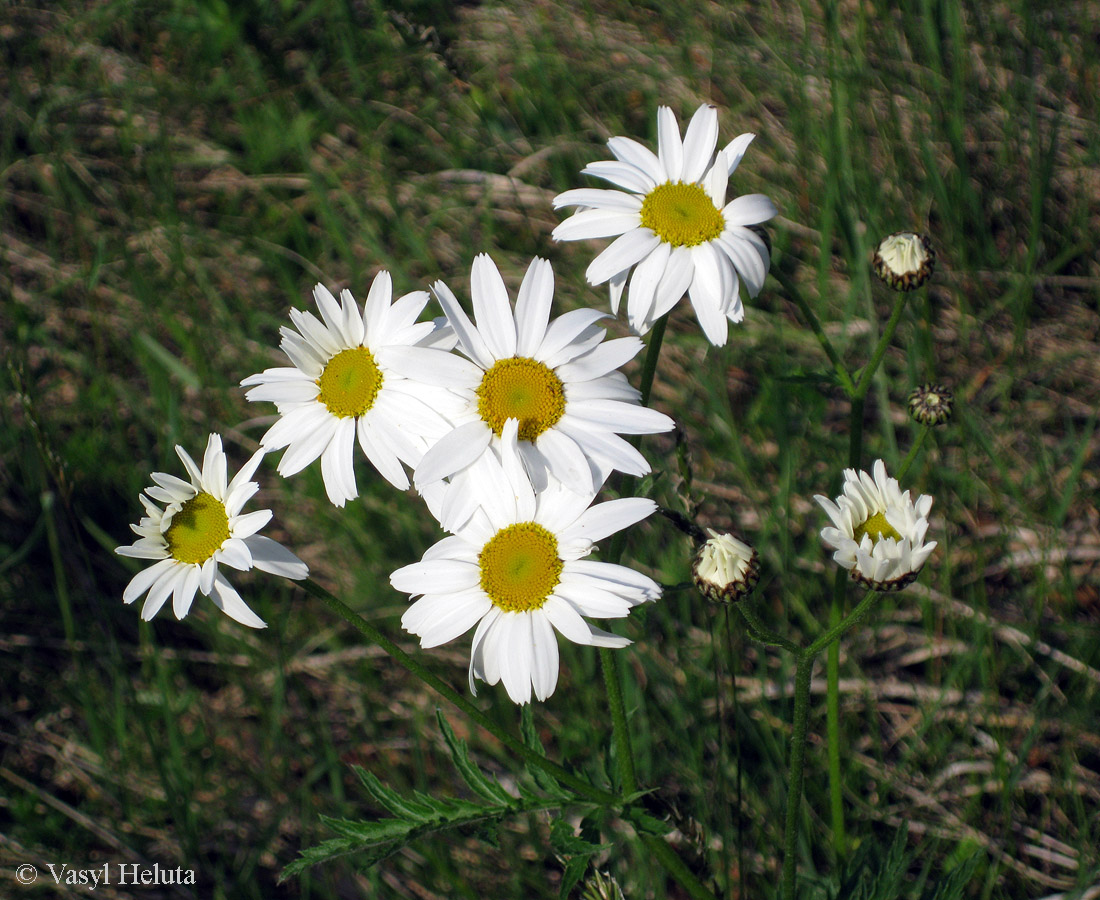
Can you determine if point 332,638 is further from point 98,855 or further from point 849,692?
point 849,692

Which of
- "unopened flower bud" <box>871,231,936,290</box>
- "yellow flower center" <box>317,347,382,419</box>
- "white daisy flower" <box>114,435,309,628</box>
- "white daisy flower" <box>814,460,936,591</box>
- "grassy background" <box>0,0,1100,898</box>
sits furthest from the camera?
"grassy background" <box>0,0,1100,898</box>

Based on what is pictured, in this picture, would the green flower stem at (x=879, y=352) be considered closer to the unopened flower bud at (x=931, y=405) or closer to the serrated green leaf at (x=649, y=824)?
the unopened flower bud at (x=931, y=405)

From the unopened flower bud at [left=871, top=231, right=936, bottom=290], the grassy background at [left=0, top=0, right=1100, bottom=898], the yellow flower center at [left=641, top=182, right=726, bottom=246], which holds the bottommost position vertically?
the grassy background at [left=0, top=0, right=1100, bottom=898]

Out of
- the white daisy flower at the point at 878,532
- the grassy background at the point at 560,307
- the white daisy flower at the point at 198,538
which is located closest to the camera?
the white daisy flower at the point at 878,532

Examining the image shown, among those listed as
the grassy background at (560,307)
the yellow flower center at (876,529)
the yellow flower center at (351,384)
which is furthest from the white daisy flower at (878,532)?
the yellow flower center at (351,384)

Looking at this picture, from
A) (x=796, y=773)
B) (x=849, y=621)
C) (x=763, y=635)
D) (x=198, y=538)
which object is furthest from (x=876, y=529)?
(x=198, y=538)

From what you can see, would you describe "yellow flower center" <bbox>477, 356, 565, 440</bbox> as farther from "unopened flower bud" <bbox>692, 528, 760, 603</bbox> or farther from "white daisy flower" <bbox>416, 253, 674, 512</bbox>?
"unopened flower bud" <bbox>692, 528, 760, 603</bbox>

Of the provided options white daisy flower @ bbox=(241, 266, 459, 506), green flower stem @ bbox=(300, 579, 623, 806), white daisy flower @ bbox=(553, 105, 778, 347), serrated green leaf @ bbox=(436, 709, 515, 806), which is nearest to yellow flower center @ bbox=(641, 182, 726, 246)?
white daisy flower @ bbox=(553, 105, 778, 347)

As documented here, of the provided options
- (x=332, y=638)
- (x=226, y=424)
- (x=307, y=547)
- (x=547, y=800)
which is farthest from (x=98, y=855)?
(x=547, y=800)
